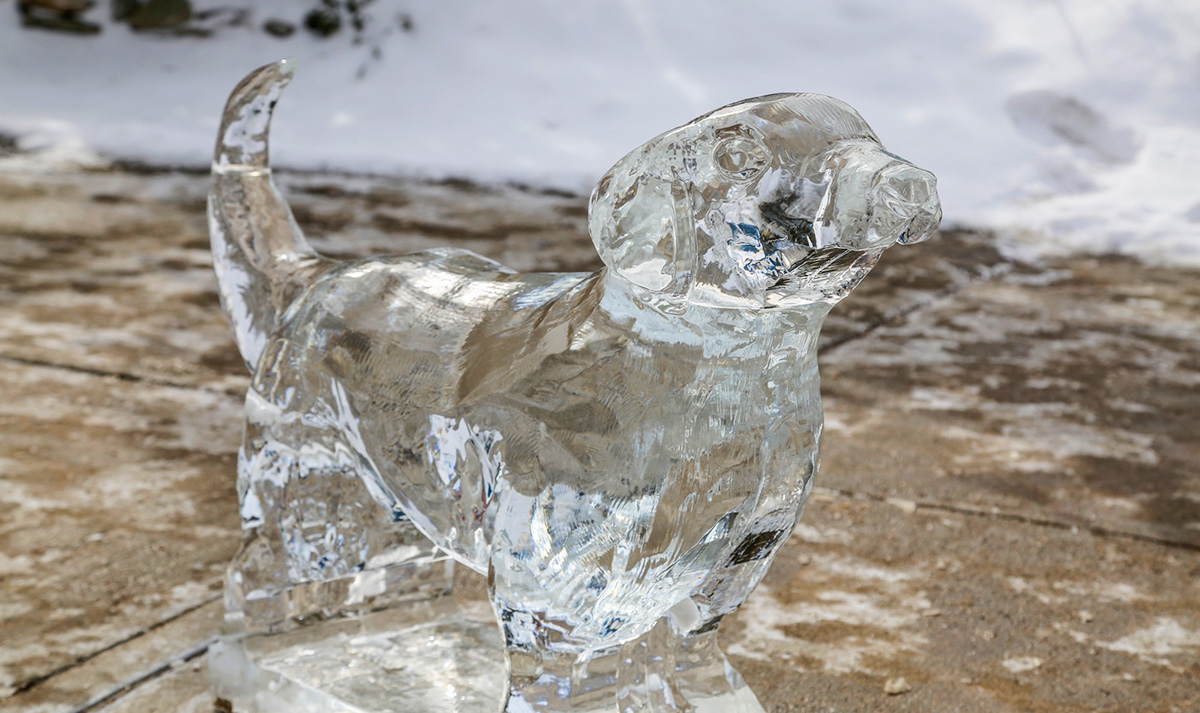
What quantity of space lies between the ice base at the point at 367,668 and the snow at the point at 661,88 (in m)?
4.25

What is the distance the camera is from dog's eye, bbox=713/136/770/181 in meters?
1.08

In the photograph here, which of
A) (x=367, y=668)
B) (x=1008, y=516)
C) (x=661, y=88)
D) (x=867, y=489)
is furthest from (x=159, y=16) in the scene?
(x=367, y=668)

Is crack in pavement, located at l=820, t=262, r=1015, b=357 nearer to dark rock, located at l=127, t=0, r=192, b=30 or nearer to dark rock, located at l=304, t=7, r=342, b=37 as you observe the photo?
dark rock, located at l=304, t=7, r=342, b=37

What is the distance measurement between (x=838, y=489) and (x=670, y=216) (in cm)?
168

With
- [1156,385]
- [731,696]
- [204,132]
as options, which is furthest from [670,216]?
[204,132]

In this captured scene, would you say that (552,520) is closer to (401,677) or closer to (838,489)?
(401,677)

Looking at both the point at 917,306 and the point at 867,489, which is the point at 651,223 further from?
the point at 917,306

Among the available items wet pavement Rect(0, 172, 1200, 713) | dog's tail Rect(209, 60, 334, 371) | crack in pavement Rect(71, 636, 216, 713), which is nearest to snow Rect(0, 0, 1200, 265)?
wet pavement Rect(0, 172, 1200, 713)

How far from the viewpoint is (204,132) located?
627 centimetres

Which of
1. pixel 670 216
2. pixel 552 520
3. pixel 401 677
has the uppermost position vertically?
pixel 670 216

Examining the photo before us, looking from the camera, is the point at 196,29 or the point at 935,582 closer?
the point at 935,582

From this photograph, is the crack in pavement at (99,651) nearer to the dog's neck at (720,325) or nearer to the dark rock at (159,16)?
the dog's neck at (720,325)

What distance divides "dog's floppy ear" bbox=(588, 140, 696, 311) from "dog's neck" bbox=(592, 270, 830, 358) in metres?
0.03

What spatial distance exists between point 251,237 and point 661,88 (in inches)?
203
